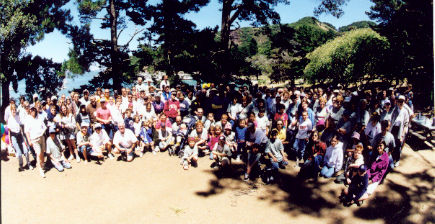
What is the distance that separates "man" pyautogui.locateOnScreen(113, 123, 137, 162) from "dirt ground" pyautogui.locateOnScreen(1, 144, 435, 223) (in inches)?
20.1

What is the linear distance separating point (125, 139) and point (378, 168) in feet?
21.6

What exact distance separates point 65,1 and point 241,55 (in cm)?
1629

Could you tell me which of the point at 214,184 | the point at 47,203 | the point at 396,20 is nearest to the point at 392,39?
the point at 396,20

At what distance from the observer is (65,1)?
19875mm

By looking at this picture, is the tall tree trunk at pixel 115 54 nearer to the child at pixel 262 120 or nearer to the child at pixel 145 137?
the child at pixel 145 137

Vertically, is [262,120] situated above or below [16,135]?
above

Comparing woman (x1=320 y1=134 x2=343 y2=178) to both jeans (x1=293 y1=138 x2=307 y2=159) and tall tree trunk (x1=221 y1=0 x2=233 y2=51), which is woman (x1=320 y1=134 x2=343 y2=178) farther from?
tall tree trunk (x1=221 y1=0 x2=233 y2=51)

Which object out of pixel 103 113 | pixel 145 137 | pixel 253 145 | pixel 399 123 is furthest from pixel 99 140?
pixel 399 123

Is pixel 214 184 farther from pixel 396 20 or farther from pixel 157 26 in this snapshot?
pixel 396 20

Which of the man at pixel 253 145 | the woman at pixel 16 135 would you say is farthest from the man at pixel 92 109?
the man at pixel 253 145

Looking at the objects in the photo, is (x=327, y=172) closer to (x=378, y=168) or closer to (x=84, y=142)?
(x=378, y=168)

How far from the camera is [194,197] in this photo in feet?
19.6

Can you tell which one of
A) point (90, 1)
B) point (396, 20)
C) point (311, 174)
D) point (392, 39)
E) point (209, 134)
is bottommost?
point (311, 174)

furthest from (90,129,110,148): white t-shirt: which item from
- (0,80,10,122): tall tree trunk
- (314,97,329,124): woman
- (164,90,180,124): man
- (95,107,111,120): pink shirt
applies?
(0,80,10,122): tall tree trunk
